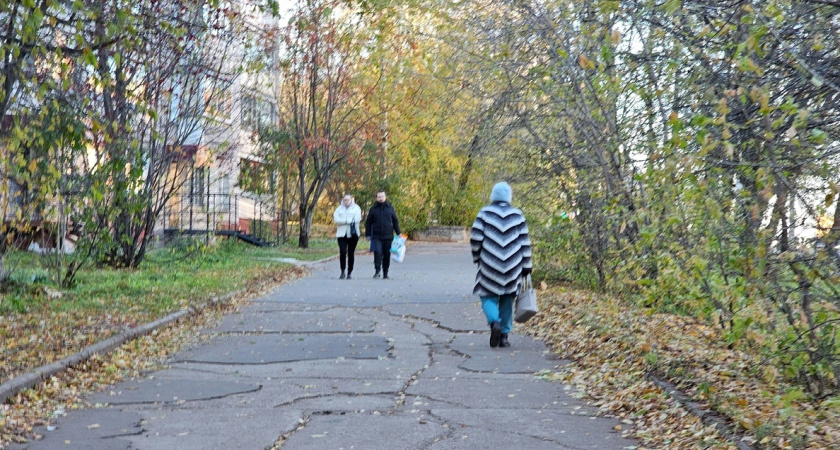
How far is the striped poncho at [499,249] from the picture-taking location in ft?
39.4

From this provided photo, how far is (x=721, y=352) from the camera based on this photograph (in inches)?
382

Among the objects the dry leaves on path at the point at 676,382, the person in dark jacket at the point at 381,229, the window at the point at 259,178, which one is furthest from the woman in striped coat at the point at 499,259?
the window at the point at 259,178

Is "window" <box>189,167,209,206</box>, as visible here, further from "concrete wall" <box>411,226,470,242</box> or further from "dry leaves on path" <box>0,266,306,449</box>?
"concrete wall" <box>411,226,470,242</box>

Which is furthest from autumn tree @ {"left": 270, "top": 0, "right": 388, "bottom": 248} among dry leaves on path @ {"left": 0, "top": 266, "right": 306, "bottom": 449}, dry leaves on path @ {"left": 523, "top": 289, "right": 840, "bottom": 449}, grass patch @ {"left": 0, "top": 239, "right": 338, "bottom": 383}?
dry leaves on path @ {"left": 523, "top": 289, "right": 840, "bottom": 449}

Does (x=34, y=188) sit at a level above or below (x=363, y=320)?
above

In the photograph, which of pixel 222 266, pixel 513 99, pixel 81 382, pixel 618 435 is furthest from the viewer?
pixel 222 266

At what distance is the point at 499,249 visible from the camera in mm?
12164

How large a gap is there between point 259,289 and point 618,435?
42.5 feet

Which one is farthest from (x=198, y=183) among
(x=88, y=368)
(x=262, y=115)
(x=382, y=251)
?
(x=88, y=368)

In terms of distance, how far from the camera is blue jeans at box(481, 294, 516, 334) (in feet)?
39.3

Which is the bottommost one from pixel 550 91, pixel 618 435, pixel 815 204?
pixel 618 435

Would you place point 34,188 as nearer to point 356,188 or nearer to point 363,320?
point 363,320

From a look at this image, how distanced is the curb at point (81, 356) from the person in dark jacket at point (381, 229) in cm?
806

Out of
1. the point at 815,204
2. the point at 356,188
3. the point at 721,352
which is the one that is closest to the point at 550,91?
the point at 721,352
